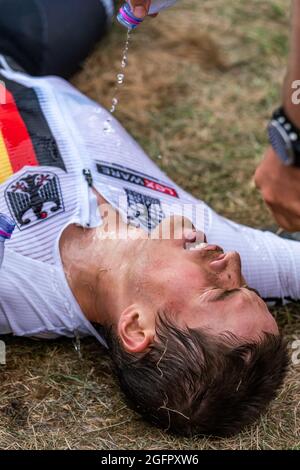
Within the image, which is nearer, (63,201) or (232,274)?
(232,274)

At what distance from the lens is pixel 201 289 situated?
2705 millimetres

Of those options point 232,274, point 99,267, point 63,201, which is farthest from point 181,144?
point 232,274

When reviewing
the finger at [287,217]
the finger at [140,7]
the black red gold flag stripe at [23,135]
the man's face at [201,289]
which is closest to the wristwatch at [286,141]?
the finger at [287,217]

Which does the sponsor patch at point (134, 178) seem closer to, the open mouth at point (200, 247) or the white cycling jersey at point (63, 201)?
the white cycling jersey at point (63, 201)

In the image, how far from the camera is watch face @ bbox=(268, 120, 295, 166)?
2217 mm

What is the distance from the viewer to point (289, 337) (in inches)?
125

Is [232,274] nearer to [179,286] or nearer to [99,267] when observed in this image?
[179,286]

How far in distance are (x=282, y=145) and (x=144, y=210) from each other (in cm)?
100

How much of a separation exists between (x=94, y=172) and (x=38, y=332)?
601 millimetres

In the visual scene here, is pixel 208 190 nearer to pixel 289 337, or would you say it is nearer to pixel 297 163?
pixel 289 337

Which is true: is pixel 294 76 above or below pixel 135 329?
above

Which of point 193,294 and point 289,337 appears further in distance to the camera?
point 289,337

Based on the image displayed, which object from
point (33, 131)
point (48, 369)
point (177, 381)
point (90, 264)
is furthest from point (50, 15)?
point (177, 381)

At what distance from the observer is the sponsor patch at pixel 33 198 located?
9.79 ft
